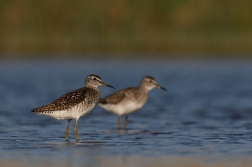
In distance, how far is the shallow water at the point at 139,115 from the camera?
35.1 feet

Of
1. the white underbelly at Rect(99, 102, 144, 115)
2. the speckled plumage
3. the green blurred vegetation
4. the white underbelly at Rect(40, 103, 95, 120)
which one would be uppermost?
the green blurred vegetation

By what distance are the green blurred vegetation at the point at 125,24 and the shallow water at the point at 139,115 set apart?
5.99 feet

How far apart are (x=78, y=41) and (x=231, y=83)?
1069cm

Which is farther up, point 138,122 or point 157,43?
point 157,43

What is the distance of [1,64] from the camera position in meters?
30.8

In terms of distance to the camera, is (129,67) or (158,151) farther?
(129,67)

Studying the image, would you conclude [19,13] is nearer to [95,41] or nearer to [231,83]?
[95,41]

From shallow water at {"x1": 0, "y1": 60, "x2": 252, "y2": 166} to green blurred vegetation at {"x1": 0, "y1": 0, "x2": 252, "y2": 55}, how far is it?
5.99 ft

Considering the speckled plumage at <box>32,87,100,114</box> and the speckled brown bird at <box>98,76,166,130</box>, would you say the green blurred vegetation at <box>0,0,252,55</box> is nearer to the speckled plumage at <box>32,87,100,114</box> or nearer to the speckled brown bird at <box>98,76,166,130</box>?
the speckled brown bird at <box>98,76,166,130</box>

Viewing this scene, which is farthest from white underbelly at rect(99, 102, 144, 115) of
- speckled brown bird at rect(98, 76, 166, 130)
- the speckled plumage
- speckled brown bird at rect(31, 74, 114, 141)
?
speckled brown bird at rect(31, 74, 114, 141)

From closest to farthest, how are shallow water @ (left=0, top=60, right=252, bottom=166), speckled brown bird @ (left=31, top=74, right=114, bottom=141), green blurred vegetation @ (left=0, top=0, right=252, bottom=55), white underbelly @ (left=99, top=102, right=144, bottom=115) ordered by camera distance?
shallow water @ (left=0, top=60, right=252, bottom=166)
speckled brown bird @ (left=31, top=74, right=114, bottom=141)
white underbelly @ (left=99, top=102, right=144, bottom=115)
green blurred vegetation @ (left=0, top=0, right=252, bottom=55)

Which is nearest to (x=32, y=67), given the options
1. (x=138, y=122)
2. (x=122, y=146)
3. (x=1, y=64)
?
(x=1, y=64)

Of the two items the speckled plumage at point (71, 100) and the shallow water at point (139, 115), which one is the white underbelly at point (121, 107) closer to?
the shallow water at point (139, 115)

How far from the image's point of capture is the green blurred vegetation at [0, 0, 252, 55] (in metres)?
32.6
